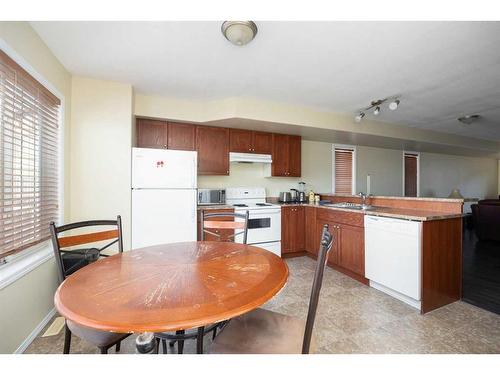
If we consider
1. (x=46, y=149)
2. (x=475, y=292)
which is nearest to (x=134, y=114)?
(x=46, y=149)

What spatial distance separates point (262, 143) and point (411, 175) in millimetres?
4429

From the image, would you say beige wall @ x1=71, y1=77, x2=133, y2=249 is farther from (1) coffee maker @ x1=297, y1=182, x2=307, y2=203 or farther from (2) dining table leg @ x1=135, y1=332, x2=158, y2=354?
(1) coffee maker @ x1=297, y1=182, x2=307, y2=203

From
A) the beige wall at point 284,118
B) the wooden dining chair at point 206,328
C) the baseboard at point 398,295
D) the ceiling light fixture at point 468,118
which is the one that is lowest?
the baseboard at point 398,295

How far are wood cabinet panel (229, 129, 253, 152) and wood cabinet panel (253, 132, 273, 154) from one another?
74 millimetres

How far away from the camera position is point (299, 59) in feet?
6.75

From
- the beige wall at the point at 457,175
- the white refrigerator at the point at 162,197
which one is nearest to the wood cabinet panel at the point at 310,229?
the white refrigerator at the point at 162,197

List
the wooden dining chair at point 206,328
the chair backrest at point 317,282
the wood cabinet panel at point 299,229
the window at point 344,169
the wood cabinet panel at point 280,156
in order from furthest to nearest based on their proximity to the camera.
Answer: the window at point 344,169 → the wood cabinet panel at point 280,156 → the wood cabinet panel at point 299,229 → the wooden dining chair at point 206,328 → the chair backrest at point 317,282

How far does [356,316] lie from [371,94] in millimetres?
2590

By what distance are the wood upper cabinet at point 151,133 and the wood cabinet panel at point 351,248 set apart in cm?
274

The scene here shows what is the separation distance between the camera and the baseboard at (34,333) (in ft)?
4.95

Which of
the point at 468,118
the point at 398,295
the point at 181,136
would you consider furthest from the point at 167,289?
the point at 468,118

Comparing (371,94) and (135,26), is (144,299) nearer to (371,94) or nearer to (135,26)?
(135,26)

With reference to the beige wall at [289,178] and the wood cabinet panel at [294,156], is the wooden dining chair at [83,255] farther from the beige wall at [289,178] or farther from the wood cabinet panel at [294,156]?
the wood cabinet panel at [294,156]

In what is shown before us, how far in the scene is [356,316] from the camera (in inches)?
76.5
